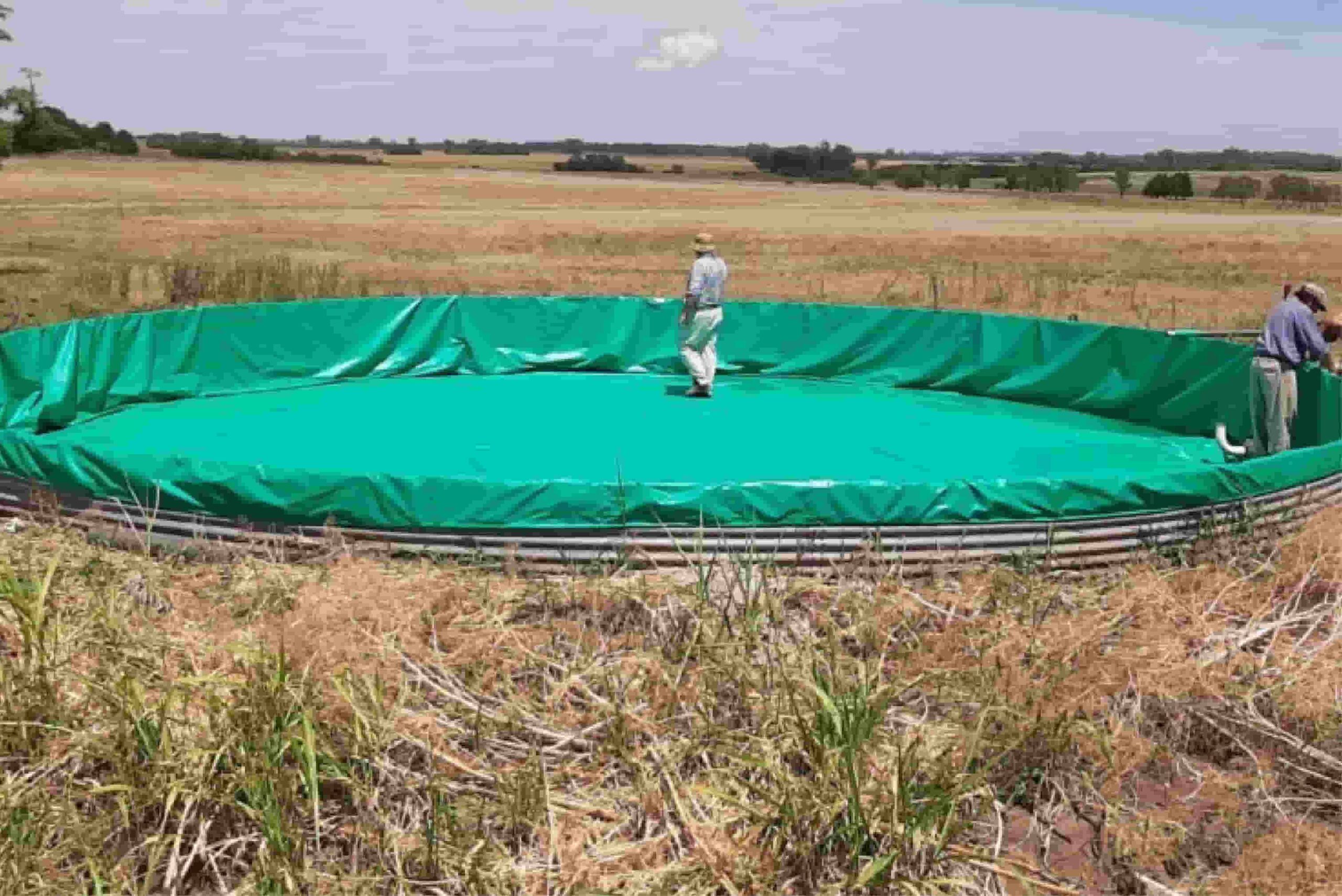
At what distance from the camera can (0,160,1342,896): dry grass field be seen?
5.91 meters

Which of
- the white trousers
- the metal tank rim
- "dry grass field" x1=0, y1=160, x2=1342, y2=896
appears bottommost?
"dry grass field" x1=0, y1=160, x2=1342, y2=896

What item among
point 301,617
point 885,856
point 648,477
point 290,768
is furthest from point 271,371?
point 885,856

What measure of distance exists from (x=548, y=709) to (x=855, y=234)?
4285 cm

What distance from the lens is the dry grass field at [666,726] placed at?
5914mm

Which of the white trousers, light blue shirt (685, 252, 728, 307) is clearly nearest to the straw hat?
light blue shirt (685, 252, 728, 307)

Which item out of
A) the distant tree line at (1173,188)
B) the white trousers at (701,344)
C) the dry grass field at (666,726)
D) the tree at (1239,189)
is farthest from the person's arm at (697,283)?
the distant tree line at (1173,188)

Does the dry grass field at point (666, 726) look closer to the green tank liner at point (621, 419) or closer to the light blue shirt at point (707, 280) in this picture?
the green tank liner at point (621, 419)

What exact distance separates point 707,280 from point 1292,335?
609cm

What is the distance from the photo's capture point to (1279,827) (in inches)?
255

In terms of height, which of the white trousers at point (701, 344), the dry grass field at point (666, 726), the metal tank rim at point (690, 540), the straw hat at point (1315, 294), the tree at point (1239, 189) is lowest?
the dry grass field at point (666, 726)

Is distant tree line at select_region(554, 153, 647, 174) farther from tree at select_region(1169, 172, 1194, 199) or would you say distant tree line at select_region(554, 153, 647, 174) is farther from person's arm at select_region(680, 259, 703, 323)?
person's arm at select_region(680, 259, 703, 323)

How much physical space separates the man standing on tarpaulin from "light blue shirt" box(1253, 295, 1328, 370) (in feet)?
18.5

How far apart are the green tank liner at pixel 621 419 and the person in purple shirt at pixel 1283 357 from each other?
69cm

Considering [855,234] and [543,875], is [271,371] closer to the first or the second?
[543,875]
